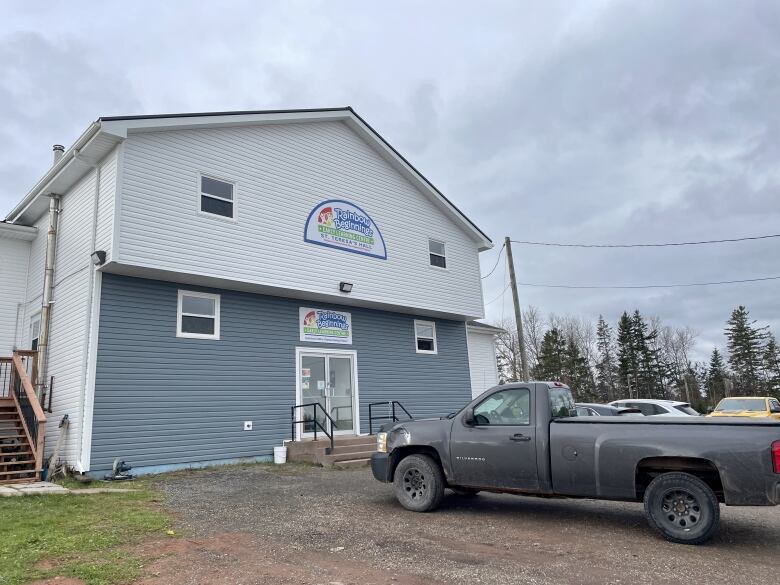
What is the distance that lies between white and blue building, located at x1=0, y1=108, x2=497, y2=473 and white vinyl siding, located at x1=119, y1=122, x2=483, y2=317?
0.16 feet

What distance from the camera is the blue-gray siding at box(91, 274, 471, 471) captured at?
1145 cm

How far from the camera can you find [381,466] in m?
8.02

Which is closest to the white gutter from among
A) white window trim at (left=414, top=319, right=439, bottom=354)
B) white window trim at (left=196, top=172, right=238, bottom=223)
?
white window trim at (left=196, top=172, right=238, bottom=223)

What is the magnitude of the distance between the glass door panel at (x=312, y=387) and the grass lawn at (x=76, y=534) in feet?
19.3

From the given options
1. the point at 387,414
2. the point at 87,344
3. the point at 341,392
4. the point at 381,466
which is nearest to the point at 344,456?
the point at 341,392

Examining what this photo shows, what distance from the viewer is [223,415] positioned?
13.0 m

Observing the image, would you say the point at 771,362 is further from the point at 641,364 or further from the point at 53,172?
the point at 53,172

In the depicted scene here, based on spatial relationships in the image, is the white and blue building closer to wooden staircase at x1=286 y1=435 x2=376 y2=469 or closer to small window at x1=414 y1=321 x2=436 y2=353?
small window at x1=414 y1=321 x2=436 y2=353

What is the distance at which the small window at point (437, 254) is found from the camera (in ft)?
60.6

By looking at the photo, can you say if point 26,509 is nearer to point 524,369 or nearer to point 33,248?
point 33,248

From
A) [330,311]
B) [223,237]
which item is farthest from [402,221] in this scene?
[223,237]

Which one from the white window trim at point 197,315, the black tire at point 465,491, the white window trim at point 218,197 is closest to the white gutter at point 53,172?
the white window trim at point 218,197

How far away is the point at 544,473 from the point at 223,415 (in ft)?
28.3

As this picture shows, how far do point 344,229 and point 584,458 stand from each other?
1073 centimetres
